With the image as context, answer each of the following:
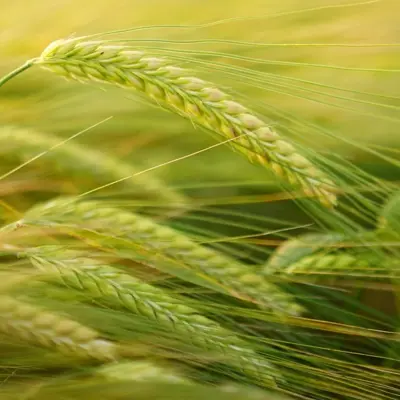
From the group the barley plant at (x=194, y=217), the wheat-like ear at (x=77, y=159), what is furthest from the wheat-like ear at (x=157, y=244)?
the wheat-like ear at (x=77, y=159)

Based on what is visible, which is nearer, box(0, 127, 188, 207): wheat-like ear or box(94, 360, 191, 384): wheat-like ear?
box(94, 360, 191, 384): wheat-like ear

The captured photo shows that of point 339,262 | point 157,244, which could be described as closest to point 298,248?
point 339,262

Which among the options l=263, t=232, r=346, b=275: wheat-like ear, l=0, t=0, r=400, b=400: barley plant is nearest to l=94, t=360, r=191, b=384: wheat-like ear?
l=0, t=0, r=400, b=400: barley plant

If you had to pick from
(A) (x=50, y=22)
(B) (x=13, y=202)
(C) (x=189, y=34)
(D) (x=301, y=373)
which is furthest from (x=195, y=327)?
(A) (x=50, y=22)

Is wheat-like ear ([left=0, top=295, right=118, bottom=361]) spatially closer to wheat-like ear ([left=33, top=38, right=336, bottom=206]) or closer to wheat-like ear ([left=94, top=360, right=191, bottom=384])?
wheat-like ear ([left=94, top=360, right=191, bottom=384])

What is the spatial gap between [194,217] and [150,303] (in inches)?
3.4

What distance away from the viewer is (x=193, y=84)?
513 millimetres

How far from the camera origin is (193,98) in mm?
507

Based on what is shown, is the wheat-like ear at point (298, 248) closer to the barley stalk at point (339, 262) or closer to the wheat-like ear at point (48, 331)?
the barley stalk at point (339, 262)

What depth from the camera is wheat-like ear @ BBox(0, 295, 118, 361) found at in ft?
1.67

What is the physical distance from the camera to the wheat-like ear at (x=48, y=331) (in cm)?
51

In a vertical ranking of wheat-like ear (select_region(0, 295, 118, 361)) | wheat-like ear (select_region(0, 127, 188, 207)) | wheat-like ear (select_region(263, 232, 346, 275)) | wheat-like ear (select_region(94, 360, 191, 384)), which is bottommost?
wheat-like ear (select_region(94, 360, 191, 384))

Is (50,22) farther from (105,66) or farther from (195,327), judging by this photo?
(195,327)

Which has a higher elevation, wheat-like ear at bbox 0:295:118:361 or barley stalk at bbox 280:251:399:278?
wheat-like ear at bbox 0:295:118:361
